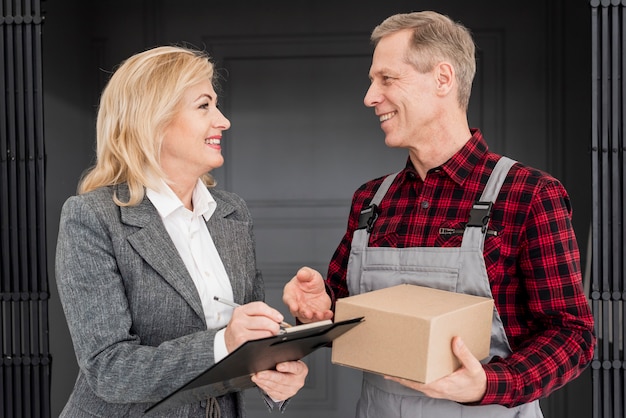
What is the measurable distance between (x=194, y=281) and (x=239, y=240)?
24 cm

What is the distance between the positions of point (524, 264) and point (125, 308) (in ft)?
3.21

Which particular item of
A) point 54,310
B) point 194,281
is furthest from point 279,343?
point 54,310

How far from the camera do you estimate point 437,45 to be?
1.85 meters

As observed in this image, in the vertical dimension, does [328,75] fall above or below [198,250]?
above

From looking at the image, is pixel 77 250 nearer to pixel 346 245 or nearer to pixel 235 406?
pixel 235 406

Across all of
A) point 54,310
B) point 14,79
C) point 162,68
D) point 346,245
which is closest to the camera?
point 162,68

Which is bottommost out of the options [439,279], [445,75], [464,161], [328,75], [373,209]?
[439,279]

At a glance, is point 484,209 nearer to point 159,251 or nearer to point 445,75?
point 445,75

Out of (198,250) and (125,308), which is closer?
(125,308)

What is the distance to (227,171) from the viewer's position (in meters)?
4.05

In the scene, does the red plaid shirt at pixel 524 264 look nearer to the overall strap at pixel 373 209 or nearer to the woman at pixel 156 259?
the overall strap at pixel 373 209

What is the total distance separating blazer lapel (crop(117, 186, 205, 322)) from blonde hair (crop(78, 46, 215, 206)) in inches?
2.9

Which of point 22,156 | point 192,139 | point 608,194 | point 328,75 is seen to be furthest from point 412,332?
point 328,75

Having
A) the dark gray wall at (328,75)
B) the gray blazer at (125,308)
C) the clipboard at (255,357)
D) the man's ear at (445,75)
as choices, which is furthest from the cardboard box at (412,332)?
the dark gray wall at (328,75)
